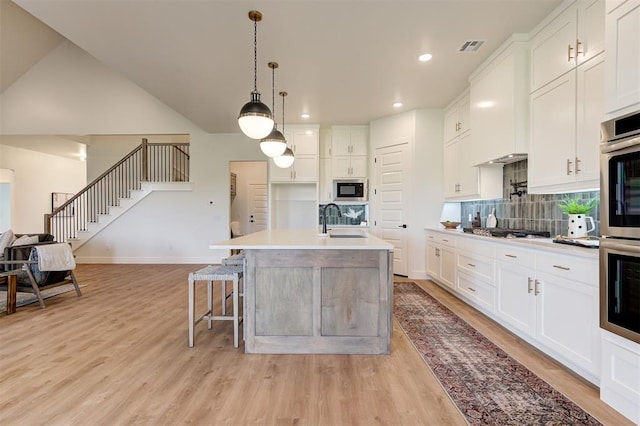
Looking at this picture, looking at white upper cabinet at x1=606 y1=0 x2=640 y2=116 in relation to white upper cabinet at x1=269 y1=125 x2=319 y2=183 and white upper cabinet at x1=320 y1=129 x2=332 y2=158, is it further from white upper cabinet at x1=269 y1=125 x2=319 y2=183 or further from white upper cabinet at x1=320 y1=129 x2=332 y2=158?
white upper cabinet at x1=320 y1=129 x2=332 y2=158

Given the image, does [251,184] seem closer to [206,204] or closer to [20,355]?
[206,204]

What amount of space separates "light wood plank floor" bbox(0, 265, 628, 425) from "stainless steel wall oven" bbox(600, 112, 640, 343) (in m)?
0.57

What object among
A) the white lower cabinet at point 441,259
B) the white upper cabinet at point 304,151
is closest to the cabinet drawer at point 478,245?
the white lower cabinet at point 441,259

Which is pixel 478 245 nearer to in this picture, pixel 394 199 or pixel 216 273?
pixel 394 199

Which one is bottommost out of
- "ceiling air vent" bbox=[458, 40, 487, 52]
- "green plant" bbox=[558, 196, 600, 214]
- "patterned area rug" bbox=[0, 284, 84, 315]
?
"patterned area rug" bbox=[0, 284, 84, 315]

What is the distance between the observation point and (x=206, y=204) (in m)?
6.94

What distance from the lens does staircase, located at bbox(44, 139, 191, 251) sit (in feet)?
22.5

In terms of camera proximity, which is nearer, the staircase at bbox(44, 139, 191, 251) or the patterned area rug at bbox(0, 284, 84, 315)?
the patterned area rug at bbox(0, 284, 84, 315)

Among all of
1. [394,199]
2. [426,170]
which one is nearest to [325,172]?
[394,199]

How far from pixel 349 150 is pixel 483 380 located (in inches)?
185

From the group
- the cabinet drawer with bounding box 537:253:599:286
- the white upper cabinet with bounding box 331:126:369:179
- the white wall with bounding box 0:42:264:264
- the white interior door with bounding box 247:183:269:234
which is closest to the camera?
the cabinet drawer with bounding box 537:253:599:286

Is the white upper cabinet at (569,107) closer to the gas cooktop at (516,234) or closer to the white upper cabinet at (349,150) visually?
the gas cooktop at (516,234)

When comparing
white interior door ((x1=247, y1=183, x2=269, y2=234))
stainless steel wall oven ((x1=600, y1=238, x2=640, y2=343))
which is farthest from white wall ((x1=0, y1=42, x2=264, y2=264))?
stainless steel wall oven ((x1=600, y1=238, x2=640, y2=343))

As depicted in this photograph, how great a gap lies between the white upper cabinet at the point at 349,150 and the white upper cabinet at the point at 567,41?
3379mm
